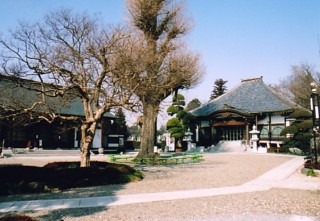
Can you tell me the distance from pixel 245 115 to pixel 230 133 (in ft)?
11.6

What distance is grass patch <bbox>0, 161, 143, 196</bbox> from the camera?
991 cm

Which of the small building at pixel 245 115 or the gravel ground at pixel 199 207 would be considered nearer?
the gravel ground at pixel 199 207

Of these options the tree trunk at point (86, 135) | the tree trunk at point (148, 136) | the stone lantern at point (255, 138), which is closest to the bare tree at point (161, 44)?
the tree trunk at point (148, 136)

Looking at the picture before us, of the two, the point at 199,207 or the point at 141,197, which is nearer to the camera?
the point at 199,207

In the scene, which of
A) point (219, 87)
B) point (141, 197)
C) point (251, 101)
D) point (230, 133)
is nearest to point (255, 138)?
point (230, 133)

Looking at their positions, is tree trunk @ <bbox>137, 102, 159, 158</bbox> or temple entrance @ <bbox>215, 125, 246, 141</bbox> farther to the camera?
temple entrance @ <bbox>215, 125, 246, 141</bbox>

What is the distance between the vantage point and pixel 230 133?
114ft

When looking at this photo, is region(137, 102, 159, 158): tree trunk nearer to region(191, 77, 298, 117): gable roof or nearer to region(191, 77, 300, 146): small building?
region(191, 77, 300, 146): small building

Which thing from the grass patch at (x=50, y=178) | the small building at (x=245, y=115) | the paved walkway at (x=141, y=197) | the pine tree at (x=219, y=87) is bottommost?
the paved walkway at (x=141, y=197)

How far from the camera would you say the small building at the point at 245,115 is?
31531mm

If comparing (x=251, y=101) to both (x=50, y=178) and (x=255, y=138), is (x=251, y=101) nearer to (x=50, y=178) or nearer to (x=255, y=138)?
(x=255, y=138)

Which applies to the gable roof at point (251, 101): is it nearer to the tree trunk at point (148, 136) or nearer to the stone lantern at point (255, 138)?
the stone lantern at point (255, 138)

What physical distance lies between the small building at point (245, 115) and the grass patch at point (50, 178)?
22.8 meters

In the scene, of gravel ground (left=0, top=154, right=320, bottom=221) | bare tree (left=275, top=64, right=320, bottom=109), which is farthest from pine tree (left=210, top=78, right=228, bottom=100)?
gravel ground (left=0, top=154, right=320, bottom=221)
